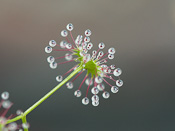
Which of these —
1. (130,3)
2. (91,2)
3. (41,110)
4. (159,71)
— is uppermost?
(91,2)

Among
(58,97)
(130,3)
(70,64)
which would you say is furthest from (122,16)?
(58,97)

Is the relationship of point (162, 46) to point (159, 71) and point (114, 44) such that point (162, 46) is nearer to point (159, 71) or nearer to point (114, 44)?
point (159, 71)

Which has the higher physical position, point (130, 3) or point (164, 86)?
point (130, 3)

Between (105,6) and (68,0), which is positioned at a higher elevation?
(68,0)

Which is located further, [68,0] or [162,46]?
[162,46]

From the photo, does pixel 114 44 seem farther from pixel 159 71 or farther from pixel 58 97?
pixel 58 97

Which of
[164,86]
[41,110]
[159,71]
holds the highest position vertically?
[41,110]

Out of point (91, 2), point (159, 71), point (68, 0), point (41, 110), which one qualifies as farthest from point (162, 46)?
point (41, 110)

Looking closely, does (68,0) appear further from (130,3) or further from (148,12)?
(148,12)
